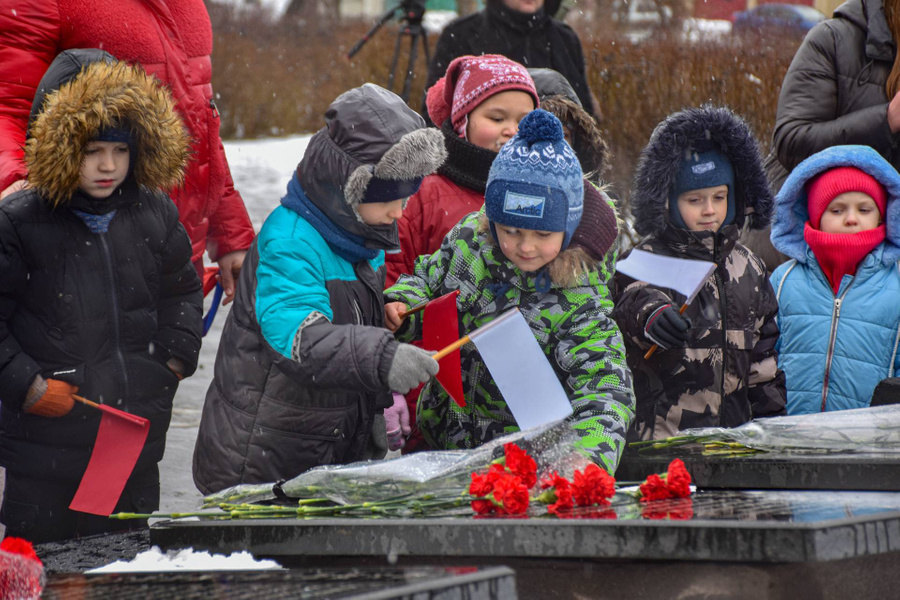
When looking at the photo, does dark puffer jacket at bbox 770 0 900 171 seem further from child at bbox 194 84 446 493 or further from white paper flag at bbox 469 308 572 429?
white paper flag at bbox 469 308 572 429

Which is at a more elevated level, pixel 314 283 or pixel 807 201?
pixel 807 201

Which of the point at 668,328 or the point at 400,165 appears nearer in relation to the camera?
the point at 400,165

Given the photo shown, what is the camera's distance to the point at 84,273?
3156 mm

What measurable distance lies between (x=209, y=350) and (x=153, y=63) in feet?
13.1

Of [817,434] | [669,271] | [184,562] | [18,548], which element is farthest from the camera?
[669,271]

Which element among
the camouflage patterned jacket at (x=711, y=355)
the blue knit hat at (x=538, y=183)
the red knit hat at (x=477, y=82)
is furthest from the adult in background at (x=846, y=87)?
the blue knit hat at (x=538, y=183)

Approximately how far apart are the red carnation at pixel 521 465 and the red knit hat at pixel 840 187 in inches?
81.5

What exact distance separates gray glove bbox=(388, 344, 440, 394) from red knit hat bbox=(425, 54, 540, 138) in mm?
1571

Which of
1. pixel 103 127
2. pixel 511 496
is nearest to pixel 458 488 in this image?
pixel 511 496

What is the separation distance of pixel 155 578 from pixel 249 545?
0.38 metres

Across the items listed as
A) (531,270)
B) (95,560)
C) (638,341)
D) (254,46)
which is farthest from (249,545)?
(254,46)

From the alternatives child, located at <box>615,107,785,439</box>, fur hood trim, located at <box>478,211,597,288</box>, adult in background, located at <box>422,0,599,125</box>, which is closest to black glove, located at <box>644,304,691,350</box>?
child, located at <box>615,107,785,439</box>

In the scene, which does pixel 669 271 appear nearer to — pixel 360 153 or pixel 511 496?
→ pixel 360 153

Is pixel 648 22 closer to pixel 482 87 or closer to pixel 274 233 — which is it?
pixel 482 87
